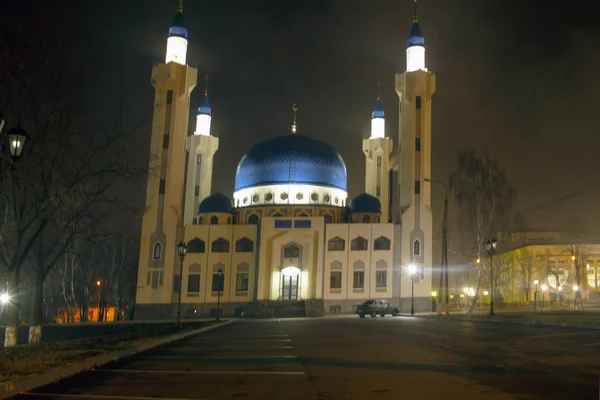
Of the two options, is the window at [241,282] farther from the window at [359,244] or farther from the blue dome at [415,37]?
the blue dome at [415,37]

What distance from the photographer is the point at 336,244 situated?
52.9 m

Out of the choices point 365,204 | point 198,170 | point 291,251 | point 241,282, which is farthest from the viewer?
point 198,170

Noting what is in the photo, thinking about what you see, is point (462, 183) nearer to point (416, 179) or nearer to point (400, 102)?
point (416, 179)

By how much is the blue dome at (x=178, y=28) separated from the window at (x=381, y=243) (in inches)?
1096

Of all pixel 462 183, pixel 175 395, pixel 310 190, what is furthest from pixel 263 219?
pixel 175 395

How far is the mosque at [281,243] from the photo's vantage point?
51.5 m

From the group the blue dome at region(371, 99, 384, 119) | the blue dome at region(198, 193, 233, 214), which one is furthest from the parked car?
the blue dome at region(371, 99, 384, 119)

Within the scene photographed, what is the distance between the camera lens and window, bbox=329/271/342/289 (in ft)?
171

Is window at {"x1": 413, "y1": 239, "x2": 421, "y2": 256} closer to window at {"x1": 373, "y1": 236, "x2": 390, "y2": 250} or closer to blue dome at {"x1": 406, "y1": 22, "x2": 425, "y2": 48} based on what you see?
window at {"x1": 373, "y1": 236, "x2": 390, "y2": 250}

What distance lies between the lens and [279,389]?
8852 millimetres

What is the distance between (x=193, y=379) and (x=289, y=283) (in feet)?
139

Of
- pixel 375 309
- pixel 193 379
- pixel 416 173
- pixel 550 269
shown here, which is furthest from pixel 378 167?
pixel 193 379

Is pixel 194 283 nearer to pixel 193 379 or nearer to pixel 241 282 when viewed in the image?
pixel 241 282

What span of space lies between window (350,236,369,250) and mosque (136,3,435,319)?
0.30ft
